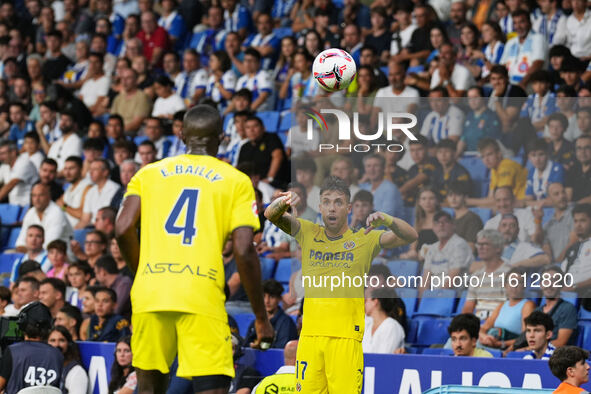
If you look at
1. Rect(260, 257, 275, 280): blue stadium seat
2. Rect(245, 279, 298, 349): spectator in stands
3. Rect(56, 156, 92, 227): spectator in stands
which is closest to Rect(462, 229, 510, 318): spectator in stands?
Rect(245, 279, 298, 349): spectator in stands

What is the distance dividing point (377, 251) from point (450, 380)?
1262 millimetres

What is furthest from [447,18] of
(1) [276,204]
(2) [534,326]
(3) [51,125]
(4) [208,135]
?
(4) [208,135]

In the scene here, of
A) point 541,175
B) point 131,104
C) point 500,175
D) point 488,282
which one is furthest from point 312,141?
point 131,104

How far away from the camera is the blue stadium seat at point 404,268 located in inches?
373

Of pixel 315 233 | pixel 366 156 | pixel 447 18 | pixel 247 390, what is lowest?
pixel 247 390

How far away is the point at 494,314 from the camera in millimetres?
9219

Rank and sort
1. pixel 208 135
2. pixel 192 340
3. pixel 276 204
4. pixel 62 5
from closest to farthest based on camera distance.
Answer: pixel 192 340 < pixel 208 135 < pixel 276 204 < pixel 62 5

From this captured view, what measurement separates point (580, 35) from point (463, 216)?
4.10 metres

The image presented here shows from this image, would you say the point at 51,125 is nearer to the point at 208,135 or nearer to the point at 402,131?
the point at 402,131

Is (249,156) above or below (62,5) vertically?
below

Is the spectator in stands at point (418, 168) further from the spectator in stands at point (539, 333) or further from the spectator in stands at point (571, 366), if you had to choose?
the spectator in stands at point (571, 366)

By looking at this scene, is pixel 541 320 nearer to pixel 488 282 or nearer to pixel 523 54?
pixel 488 282

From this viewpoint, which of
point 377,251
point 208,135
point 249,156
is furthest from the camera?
point 249,156

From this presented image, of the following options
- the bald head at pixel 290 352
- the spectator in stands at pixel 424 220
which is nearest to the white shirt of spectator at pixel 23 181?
the spectator in stands at pixel 424 220
